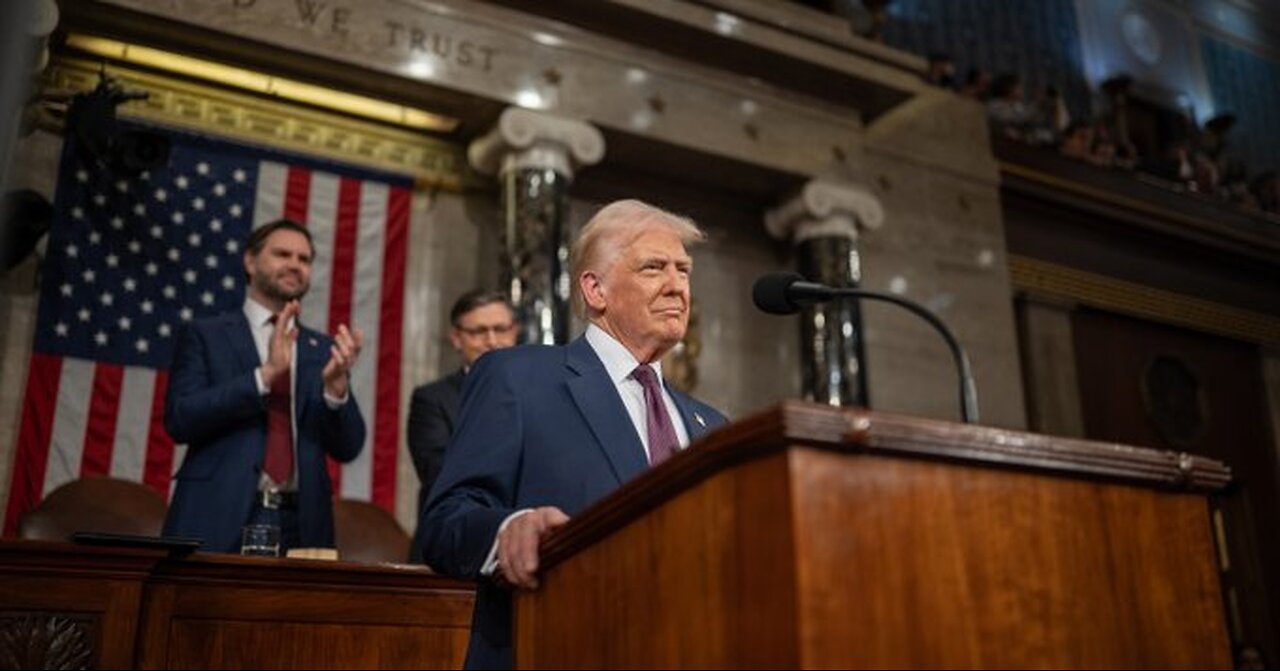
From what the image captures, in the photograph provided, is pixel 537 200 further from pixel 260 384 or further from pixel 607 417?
pixel 607 417

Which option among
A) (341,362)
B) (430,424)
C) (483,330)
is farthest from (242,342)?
(483,330)

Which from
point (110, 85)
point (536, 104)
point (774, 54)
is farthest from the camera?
point (774, 54)

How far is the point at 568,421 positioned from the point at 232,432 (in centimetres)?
181

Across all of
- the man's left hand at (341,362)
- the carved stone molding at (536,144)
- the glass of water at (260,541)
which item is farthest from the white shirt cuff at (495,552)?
the carved stone molding at (536,144)

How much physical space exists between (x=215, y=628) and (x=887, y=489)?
1.86 meters

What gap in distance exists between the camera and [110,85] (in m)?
5.21

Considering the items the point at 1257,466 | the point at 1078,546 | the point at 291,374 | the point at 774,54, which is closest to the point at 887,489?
the point at 1078,546

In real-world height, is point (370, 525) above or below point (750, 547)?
above

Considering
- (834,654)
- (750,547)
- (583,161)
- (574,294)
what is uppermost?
(583,161)

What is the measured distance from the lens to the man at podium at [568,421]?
1.75 m

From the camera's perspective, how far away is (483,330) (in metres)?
4.21

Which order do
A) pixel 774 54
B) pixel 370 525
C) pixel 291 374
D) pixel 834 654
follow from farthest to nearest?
pixel 774 54 < pixel 370 525 < pixel 291 374 < pixel 834 654

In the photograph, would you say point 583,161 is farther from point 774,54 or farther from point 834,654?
point 834,654

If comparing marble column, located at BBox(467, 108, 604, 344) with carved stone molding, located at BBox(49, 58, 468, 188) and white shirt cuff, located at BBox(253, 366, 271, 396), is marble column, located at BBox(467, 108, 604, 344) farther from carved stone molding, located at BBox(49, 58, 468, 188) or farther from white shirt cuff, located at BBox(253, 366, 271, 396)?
white shirt cuff, located at BBox(253, 366, 271, 396)
